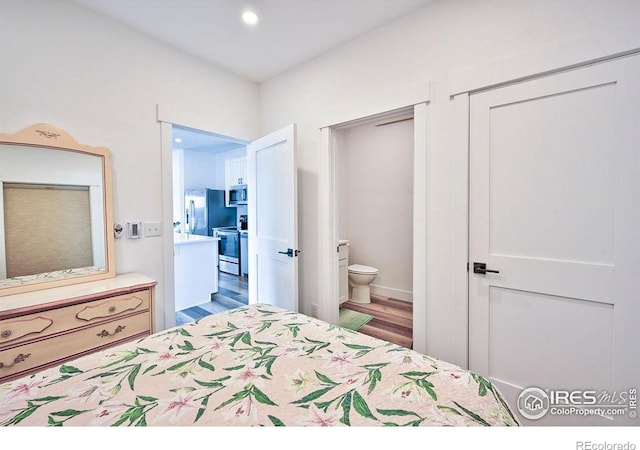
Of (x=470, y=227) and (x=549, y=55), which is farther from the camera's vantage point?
(x=470, y=227)

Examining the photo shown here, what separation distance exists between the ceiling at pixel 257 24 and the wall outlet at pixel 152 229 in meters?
1.52

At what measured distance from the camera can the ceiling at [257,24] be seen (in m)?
1.88

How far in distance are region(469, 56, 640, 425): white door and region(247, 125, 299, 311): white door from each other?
1355 millimetres

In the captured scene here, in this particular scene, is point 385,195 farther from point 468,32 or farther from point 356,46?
point 468,32

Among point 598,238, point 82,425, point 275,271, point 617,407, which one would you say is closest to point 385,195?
point 275,271

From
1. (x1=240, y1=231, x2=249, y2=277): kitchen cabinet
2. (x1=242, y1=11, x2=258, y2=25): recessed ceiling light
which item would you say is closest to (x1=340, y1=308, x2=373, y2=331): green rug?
(x1=240, y1=231, x2=249, y2=277): kitchen cabinet

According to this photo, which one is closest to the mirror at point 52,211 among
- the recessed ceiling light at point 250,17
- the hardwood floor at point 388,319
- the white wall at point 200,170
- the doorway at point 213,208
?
the recessed ceiling light at point 250,17

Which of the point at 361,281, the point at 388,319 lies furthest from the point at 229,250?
the point at 388,319

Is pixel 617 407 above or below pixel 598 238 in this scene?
below

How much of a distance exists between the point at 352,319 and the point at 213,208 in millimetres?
3772

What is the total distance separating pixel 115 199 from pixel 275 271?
4.60ft

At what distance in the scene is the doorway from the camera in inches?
156

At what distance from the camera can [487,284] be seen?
5.64 feet

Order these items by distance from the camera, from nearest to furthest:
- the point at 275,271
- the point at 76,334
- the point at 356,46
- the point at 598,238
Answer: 1. the point at 598,238
2. the point at 76,334
3. the point at 356,46
4. the point at 275,271
